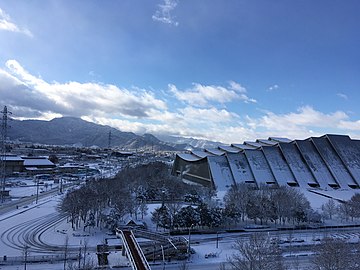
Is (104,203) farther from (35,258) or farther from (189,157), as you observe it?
(189,157)

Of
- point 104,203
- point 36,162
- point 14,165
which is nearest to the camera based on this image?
point 104,203

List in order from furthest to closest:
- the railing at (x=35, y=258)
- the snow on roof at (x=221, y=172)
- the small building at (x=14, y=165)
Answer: the small building at (x=14, y=165) < the snow on roof at (x=221, y=172) < the railing at (x=35, y=258)

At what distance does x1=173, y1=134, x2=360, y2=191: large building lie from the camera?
173 ft

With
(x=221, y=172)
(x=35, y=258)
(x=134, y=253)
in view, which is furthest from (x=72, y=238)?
(x=221, y=172)

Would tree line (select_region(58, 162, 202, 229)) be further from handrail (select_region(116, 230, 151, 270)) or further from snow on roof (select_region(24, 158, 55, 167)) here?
snow on roof (select_region(24, 158, 55, 167))

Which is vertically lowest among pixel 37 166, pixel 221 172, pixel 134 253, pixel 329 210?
pixel 134 253

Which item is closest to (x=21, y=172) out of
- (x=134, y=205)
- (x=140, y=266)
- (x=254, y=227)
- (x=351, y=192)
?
(x=134, y=205)

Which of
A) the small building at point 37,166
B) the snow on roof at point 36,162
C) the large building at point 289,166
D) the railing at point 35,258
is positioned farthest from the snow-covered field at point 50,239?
the snow on roof at point 36,162

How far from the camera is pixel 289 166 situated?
56.2m

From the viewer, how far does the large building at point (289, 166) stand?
52.8 metres

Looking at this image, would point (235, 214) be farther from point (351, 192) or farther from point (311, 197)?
point (351, 192)

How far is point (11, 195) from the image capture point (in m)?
45.7

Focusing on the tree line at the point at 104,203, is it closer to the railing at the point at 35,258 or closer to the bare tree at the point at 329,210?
the railing at the point at 35,258

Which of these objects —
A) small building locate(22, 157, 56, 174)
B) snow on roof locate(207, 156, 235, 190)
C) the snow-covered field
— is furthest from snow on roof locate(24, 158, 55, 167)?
snow on roof locate(207, 156, 235, 190)
